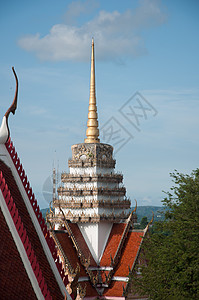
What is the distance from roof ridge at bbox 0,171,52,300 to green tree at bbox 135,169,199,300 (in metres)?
9.78

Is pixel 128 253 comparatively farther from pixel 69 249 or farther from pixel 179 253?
pixel 179 253

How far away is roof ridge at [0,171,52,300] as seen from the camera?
1105cm

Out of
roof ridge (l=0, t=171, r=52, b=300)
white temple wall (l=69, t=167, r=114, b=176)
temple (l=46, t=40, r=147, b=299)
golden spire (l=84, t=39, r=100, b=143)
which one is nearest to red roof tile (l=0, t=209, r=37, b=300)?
roof ridge (l=0, t=171, r=52, b=300)

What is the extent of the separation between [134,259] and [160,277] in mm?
7900

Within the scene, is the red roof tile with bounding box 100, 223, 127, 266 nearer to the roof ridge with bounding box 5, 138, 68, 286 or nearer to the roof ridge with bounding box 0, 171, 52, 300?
the roof ridge with bounding box 5, 138, 68, 286

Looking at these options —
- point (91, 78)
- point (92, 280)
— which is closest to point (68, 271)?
point (92, 280)

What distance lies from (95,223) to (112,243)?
156 cm

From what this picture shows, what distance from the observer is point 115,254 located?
29375 millimetres

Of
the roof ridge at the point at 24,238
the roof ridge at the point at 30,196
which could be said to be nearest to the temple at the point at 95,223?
the roof ridge at the point at 30,196

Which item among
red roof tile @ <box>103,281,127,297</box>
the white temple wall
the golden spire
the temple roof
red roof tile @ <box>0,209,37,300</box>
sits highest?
the golden spire

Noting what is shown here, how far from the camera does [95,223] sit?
30734 mm

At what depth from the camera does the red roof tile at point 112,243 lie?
29.6 meters

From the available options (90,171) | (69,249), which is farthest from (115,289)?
(90,171)

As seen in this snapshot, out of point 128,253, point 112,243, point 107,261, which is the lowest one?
point 107,261
